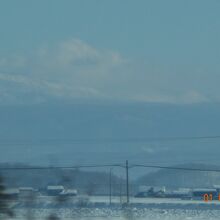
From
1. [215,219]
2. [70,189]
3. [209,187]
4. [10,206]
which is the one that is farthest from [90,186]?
[209,187]

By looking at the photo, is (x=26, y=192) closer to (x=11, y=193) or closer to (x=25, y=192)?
(x=25, y=192)

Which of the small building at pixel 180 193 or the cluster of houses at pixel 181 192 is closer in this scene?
the cluster of houses at pixel 181 192

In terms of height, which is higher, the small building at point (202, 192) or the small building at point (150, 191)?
the small building at point (202, 192)

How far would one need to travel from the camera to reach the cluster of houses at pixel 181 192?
4512 centimetres

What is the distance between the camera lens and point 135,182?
4194 cm

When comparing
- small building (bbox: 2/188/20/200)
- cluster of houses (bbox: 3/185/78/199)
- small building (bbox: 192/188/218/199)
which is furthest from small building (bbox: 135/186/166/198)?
small building (bbox: 2/188/20/200)

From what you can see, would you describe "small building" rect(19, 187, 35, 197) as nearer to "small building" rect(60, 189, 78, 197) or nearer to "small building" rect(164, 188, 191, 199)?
"small building" rect(60, 189, 78, 197)

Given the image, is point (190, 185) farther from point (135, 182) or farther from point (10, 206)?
point (10, 206)

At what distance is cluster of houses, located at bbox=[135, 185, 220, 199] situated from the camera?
1777 inches

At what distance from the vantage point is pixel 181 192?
165ft

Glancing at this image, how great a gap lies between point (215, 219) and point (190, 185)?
1439 inches

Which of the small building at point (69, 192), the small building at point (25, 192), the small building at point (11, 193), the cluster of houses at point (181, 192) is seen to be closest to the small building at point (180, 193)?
the cluster of houses at point (181, 192)

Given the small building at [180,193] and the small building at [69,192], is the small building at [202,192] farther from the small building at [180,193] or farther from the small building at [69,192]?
the small building at [69,192]

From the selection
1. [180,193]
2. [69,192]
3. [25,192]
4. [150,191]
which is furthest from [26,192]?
[180,193]
